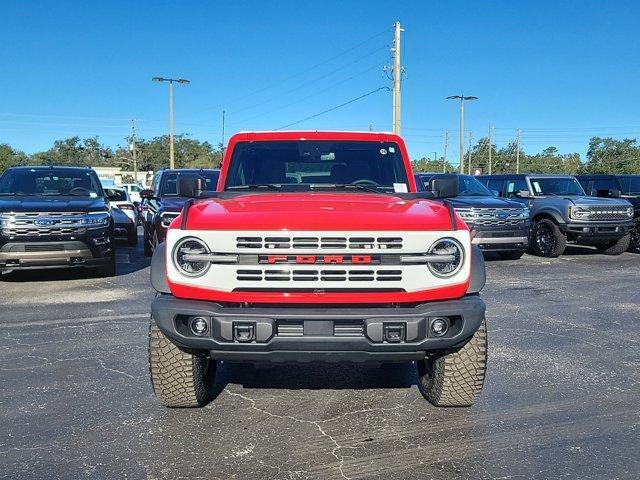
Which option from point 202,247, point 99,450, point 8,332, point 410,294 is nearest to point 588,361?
point 410,294

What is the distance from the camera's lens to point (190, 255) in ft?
11.4

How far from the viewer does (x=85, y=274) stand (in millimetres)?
10258

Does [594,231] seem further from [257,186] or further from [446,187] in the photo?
[257,186]

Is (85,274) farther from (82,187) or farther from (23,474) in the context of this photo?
(23,474)

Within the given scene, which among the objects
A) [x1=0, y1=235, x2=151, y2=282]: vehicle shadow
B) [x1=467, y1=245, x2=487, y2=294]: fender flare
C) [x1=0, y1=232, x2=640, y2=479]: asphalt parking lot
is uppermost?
[x1=467, y1=245, x2=487, y2=294]: fender flare

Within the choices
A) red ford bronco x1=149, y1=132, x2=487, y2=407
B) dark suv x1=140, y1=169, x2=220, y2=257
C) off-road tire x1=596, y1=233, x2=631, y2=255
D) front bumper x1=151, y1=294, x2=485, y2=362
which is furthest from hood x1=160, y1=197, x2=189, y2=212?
off-road tire x1=596, y1=233, x2=631, y2=255

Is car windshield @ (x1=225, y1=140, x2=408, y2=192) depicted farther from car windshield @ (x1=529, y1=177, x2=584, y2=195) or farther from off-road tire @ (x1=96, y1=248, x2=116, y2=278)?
car windshield @ (x1=529, y1=177, x2=584, y2=195)

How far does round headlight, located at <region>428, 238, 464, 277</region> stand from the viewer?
3.50m

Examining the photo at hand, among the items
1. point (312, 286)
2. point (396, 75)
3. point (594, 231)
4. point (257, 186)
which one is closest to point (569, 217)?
point (594, 231)

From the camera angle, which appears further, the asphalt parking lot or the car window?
the car window

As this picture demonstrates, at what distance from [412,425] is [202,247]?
1.72m

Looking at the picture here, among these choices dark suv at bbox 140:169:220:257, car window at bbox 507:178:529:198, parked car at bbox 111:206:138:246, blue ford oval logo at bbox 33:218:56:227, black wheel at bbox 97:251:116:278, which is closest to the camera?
blue ford oval logo at bbox 33:218:56:227

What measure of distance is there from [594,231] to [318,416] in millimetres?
10572

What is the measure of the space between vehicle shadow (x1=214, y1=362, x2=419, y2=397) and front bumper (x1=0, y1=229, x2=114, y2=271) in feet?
15.7
